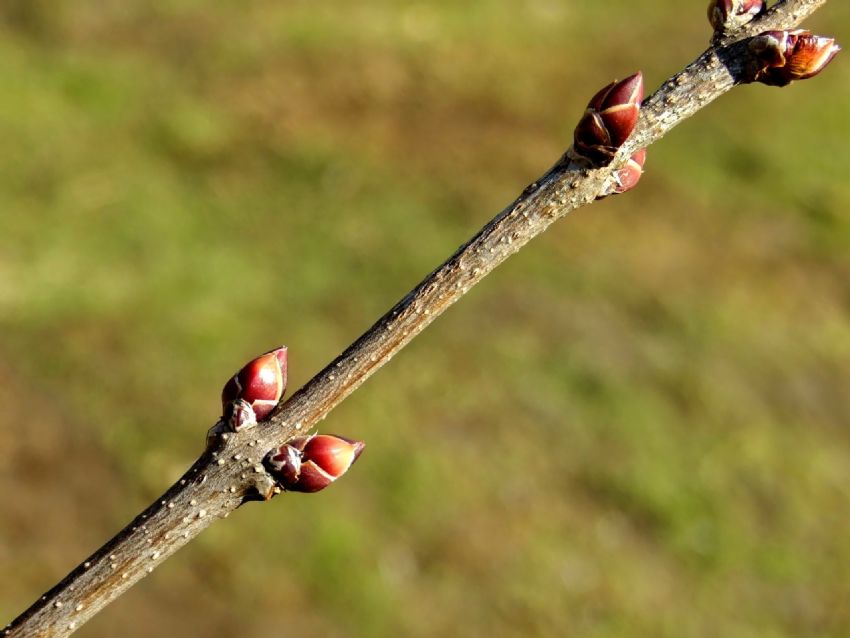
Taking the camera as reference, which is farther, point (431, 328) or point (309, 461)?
point (431, 328)

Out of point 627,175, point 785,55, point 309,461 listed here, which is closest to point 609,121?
point 627,175

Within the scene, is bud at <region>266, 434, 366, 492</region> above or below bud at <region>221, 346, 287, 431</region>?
below

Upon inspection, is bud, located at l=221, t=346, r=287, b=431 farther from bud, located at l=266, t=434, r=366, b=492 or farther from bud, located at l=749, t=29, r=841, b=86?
bud, located at l=749, t=29, r=841, b=86

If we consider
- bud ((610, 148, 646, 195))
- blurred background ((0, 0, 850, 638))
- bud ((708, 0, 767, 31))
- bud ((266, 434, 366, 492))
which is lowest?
bud ((266, 434, 366, 492))

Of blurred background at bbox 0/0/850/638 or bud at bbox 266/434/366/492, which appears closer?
bud at bbox 266/434/366/492

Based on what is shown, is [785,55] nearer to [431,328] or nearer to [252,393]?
[252,393]

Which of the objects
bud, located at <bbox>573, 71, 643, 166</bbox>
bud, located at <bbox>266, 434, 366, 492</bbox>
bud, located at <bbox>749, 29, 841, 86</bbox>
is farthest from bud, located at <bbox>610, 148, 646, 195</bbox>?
bud, located at <bbox>266, 434, 366, 492</bbox>
